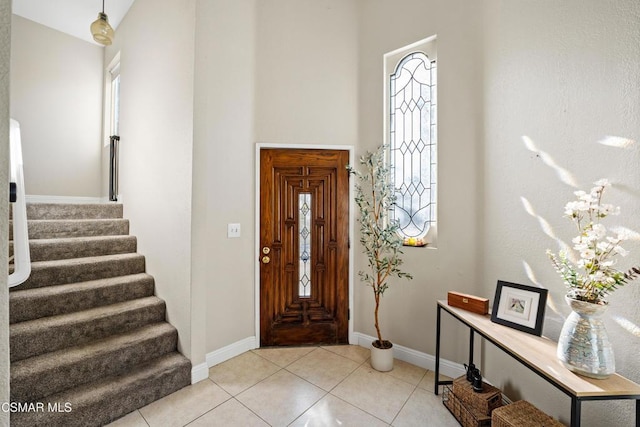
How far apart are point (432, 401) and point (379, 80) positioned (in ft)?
Answer: 9.47

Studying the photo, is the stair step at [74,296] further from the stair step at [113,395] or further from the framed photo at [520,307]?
the framed photo at [520,307]

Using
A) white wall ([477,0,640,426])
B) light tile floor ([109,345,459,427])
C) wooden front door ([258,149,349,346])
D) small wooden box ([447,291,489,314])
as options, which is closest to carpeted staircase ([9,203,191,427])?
light tile floor ([109,345,459,427])

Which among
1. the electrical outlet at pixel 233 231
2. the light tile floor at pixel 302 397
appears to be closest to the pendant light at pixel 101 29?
the electrical outlet at pixel 233 231

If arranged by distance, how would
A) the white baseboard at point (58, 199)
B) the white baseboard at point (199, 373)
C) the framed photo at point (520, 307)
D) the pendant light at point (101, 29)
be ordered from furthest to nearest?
the white baseboard at point (58, 199) → the pendant light at point (101, 29) → the white baseboard at point (199, 373) → the framed photo at point (520, 307)

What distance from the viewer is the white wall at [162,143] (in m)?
2.39

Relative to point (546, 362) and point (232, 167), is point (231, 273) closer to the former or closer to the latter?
point (232, 167)

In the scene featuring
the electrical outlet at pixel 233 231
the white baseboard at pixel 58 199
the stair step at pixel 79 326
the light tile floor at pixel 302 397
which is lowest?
the light tile floor at pixel 302 397

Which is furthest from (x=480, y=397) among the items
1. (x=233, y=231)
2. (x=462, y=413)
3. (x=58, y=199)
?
(x=58, y=199)

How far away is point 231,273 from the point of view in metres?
2.79

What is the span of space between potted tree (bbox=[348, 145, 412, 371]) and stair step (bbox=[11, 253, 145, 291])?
2.39m

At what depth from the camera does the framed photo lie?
164cm

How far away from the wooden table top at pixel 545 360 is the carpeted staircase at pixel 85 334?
2259mm

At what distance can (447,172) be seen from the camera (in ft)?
8.09

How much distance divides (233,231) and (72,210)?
2.14m
